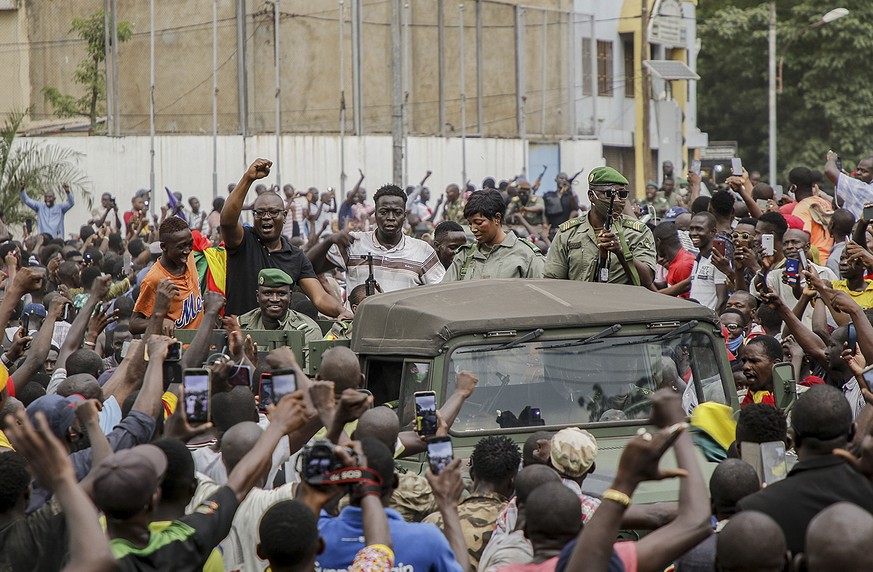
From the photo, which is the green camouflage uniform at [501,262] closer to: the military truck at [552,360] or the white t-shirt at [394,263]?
the white t-shirt at [394,263]

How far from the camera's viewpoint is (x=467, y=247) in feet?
29.9

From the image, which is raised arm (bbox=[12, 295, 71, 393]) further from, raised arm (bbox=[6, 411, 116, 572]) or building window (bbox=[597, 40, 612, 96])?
building window (bbox=[597, 40, 612, 96])

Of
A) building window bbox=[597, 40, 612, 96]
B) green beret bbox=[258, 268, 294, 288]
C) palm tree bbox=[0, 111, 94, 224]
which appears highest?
building window bbox=[597, 40, 612, 96]

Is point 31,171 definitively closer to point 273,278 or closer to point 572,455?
point 273,278

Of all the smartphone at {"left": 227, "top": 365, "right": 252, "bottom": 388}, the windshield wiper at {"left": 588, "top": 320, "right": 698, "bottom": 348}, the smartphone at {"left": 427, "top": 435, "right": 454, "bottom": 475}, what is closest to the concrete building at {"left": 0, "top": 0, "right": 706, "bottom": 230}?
the windshield wiper at {"left": 588, "top": 320, "right": 698, "bottom": 348}

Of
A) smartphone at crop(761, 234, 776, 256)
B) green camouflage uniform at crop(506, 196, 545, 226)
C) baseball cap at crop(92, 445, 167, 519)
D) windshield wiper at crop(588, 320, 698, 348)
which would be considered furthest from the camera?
green camouflage uniform at crop(506, 196, 545, 226)

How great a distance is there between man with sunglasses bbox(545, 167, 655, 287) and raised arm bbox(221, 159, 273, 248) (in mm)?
1992

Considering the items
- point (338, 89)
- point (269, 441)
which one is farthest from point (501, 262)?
point (338, 89)

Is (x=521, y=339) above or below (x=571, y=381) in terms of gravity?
above

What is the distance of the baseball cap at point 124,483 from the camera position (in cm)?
419

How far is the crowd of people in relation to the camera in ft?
13.4

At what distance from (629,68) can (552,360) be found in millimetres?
35242

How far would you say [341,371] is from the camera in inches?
240

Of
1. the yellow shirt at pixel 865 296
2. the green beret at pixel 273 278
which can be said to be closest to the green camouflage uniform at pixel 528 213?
the yellow shirt at pixel 865 296
